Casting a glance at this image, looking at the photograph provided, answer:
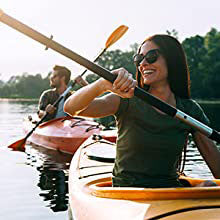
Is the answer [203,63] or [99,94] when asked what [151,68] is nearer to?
[99,94]

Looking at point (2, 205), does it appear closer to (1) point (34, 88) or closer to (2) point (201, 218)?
(2) point (201, 218)

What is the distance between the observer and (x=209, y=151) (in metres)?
2.92

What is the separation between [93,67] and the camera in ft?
8.14

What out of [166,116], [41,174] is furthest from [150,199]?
[41,174]

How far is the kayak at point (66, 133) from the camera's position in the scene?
7.72 meters

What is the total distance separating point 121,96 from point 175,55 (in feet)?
2.05

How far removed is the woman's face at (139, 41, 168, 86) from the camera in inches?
108

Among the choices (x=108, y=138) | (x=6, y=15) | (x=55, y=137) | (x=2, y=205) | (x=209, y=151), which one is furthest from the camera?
(x=55, y=137)

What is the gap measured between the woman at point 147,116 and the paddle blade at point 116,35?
98 centimetres

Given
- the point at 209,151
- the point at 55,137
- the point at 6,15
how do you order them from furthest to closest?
the point at 55,137, the point at 209,151, the point at 6,15

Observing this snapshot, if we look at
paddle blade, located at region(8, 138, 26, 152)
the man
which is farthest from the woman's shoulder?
paddle blade, located at region(8, 138, 26, 152)

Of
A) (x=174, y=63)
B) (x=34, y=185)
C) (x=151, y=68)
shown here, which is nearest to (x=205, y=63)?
(x=34, y=185)

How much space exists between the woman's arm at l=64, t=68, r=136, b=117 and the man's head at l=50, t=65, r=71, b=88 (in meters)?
6.07

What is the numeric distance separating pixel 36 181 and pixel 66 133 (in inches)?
81.5
